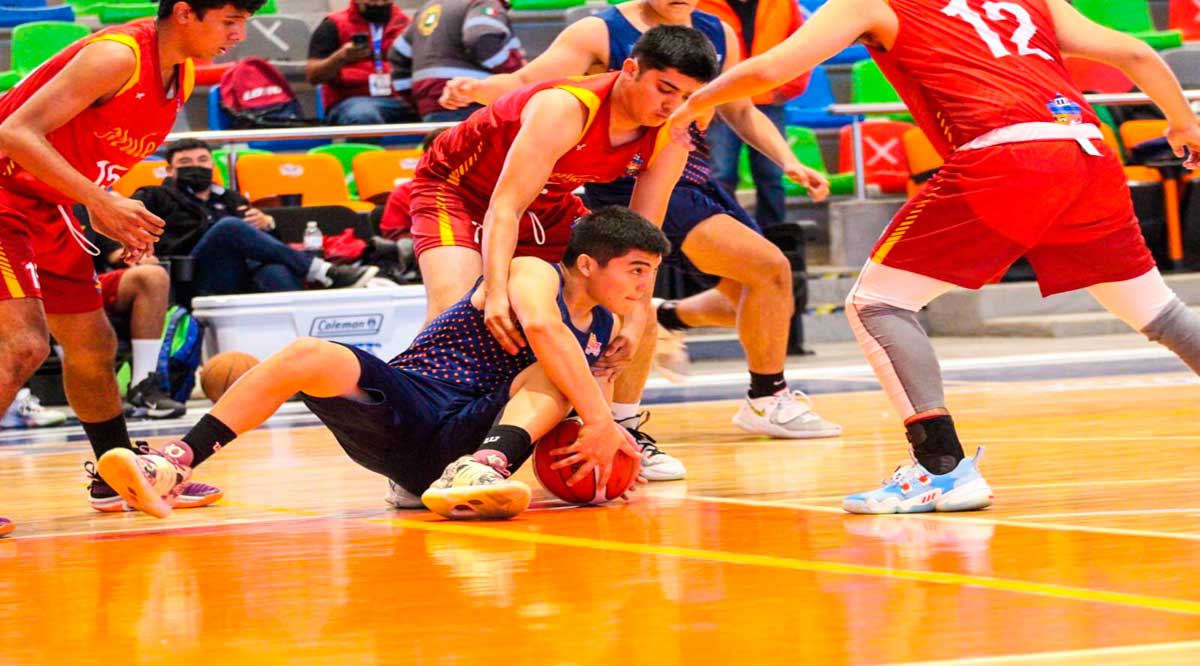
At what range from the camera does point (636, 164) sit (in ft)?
15.1

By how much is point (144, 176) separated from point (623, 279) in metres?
5.82

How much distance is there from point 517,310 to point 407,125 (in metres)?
5.97

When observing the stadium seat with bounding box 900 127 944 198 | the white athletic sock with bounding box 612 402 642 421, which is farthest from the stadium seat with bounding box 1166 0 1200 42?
the white athletic sock with bounding box 612 402 642 421

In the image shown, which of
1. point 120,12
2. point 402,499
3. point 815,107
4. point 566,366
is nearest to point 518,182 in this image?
point 566,366

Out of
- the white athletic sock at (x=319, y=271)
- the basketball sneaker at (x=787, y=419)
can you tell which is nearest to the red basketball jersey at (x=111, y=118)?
the basketball sneaker at (x=787, y=419)

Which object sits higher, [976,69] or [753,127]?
[976,69]

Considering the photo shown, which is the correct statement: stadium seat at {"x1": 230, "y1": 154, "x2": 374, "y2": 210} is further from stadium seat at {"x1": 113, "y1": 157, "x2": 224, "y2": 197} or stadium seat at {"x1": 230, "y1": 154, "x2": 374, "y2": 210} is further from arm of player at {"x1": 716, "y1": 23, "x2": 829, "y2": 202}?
arm of player at {"x1": 716, "y1": 23, "x2": 829, "y2": 202}

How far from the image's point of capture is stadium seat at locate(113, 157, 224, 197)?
9.02 m

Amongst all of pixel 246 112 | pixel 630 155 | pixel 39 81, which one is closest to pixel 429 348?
pixel 630 155

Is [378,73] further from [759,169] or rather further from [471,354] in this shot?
[471,354]

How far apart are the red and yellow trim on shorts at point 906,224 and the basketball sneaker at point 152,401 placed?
4.80 m

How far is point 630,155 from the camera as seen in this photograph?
443 centimetres

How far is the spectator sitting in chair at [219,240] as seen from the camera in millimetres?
8391

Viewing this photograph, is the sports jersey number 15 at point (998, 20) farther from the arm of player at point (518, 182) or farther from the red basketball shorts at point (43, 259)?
the red basketball shorts at point (43, 259)
